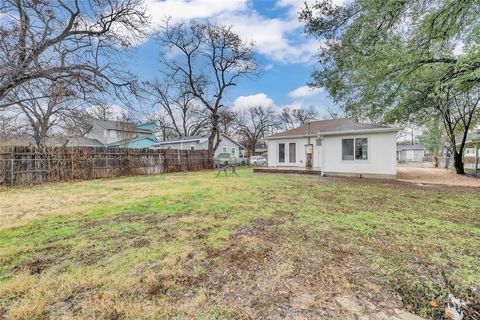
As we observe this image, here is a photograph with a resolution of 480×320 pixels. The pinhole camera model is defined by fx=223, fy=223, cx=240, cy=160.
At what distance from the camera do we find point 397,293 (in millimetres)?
1907

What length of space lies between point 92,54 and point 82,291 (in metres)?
7.82

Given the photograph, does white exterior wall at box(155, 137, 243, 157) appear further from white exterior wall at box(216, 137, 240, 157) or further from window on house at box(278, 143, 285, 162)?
window on house at box(278, 143, 285, 162)

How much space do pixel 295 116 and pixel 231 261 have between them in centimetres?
3623

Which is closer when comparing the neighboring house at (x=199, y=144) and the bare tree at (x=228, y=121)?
the bare tree at (x=228, y=121)

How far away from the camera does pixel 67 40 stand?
741 centimetres

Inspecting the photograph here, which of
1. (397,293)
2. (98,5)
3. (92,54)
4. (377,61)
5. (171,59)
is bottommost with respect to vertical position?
(397,293)

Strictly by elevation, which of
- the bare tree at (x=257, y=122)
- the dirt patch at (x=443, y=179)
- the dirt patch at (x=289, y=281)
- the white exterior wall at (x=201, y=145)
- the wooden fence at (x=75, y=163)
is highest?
the bare tree at (x=257, y=122)

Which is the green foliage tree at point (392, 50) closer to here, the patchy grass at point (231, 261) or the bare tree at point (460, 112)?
the patchy grass at point (231, 261)

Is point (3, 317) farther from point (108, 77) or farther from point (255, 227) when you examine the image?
point (108, 77)

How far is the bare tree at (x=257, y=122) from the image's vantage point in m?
34.6

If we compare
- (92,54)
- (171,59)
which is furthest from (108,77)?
(171,59)

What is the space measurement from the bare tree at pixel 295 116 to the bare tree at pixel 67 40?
30171 mm

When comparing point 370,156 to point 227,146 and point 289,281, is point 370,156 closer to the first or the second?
point 289,281

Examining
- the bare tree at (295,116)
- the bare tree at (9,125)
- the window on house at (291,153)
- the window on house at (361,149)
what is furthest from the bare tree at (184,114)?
the window on house at (361,149)
